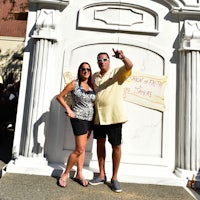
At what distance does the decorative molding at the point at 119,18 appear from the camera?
14.3 ft

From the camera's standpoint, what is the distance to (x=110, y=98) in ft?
11.1

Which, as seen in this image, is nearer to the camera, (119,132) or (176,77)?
(119,132)

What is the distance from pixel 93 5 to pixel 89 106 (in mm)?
2025

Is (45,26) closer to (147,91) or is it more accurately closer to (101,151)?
(147,91)

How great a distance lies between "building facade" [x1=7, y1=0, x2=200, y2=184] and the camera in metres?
3.96

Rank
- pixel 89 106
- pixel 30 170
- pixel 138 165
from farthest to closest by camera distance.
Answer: pixel 138 165 → pixel 30 170 → pixel 89 106

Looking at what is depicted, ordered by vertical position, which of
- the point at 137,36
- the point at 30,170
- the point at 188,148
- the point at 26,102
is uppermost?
the point at 137,36

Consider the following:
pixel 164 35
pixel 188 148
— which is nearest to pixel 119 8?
pixel 164 35

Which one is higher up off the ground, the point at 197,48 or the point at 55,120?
the point at 197,48

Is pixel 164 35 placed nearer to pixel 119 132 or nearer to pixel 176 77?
pixel 176 77

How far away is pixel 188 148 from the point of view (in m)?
3.94

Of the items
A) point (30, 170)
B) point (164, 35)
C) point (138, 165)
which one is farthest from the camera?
point (164, 35)

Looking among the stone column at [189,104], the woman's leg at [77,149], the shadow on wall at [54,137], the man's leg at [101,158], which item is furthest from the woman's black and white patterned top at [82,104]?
the stone column at [189,104]

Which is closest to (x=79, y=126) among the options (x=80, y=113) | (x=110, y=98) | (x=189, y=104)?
(x=80, y=113)
